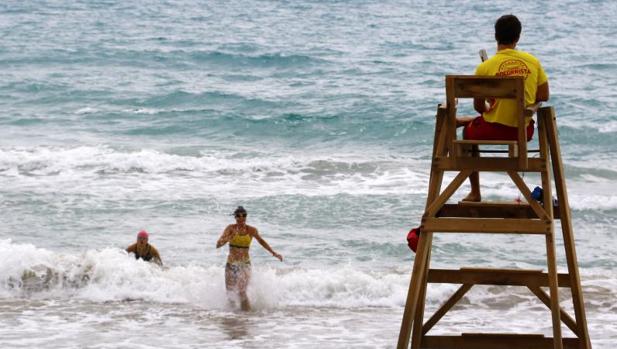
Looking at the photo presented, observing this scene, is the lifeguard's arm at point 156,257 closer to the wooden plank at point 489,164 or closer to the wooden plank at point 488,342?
the wooden plank at point 488,342

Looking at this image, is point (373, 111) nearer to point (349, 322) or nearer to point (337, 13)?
point (349, 322)

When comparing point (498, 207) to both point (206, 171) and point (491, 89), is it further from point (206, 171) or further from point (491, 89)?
point (206, 171)

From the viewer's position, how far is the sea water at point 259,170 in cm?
1280

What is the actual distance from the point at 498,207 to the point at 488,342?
133 centimetres

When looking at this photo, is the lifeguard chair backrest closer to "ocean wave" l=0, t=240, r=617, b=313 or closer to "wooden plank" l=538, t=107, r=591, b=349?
"wooden plank" l=538, t=107, r=591, b=349

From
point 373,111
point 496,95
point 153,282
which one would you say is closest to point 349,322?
point 153,282

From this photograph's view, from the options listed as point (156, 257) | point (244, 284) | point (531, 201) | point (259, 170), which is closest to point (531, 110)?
point (531, 201)

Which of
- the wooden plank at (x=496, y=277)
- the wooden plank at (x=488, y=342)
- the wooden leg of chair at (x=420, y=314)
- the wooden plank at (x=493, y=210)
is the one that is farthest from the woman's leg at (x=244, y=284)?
the wooden plank at (x=493, y=210)

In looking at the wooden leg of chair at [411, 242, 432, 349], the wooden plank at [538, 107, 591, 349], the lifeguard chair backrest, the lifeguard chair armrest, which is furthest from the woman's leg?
the lifeguard chair backrest

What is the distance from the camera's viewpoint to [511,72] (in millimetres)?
6848

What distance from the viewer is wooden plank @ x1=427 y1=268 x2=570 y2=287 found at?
7.50m

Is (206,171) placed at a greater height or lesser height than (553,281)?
lesser

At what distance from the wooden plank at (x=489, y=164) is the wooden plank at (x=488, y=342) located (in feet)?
5.53

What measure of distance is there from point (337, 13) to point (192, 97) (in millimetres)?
18102
